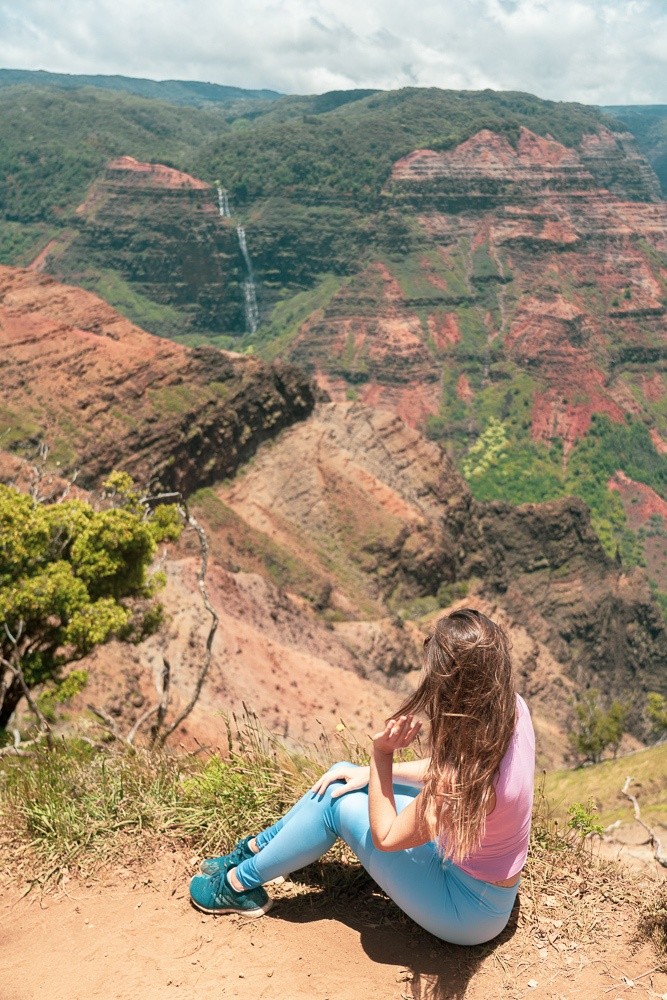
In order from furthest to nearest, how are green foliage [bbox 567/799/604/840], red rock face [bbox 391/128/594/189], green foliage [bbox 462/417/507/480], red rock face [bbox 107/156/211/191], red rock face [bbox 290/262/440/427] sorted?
red rock face [bbox 107/156/211/191], red rock face [bbox 391/128/594/189], red rock face [bbox 290/262/440/427], green foliage [bbox 462/417/507/480], green foliage [bbox 567/799/604/840]

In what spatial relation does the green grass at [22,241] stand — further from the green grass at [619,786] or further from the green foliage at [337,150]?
the green grass at [619,786]

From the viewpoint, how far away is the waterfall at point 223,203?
162m

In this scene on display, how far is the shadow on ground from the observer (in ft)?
16.7

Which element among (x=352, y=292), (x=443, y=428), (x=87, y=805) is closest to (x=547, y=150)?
(x=352, y=292)

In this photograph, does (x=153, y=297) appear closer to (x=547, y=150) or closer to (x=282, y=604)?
(x=547, y=150)

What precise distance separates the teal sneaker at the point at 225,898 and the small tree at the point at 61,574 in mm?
7219

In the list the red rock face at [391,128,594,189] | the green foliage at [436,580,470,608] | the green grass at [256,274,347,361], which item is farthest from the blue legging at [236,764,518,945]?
the red rock face at [391,128,594,189]

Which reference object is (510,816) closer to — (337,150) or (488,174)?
(488,174)

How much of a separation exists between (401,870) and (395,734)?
788mm

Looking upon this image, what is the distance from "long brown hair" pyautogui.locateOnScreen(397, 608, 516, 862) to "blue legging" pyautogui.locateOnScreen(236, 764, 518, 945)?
14.6 inches

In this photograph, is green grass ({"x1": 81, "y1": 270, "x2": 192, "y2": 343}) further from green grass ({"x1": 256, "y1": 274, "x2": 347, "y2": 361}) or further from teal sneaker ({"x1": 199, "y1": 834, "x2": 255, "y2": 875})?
teal sneaker ({"x1": 199, "y1": 834, "x2": 255, "y2": 875})

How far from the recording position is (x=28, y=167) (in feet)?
559

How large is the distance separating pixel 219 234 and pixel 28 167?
4315 cm

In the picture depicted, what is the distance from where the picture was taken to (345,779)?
5.52 metres
